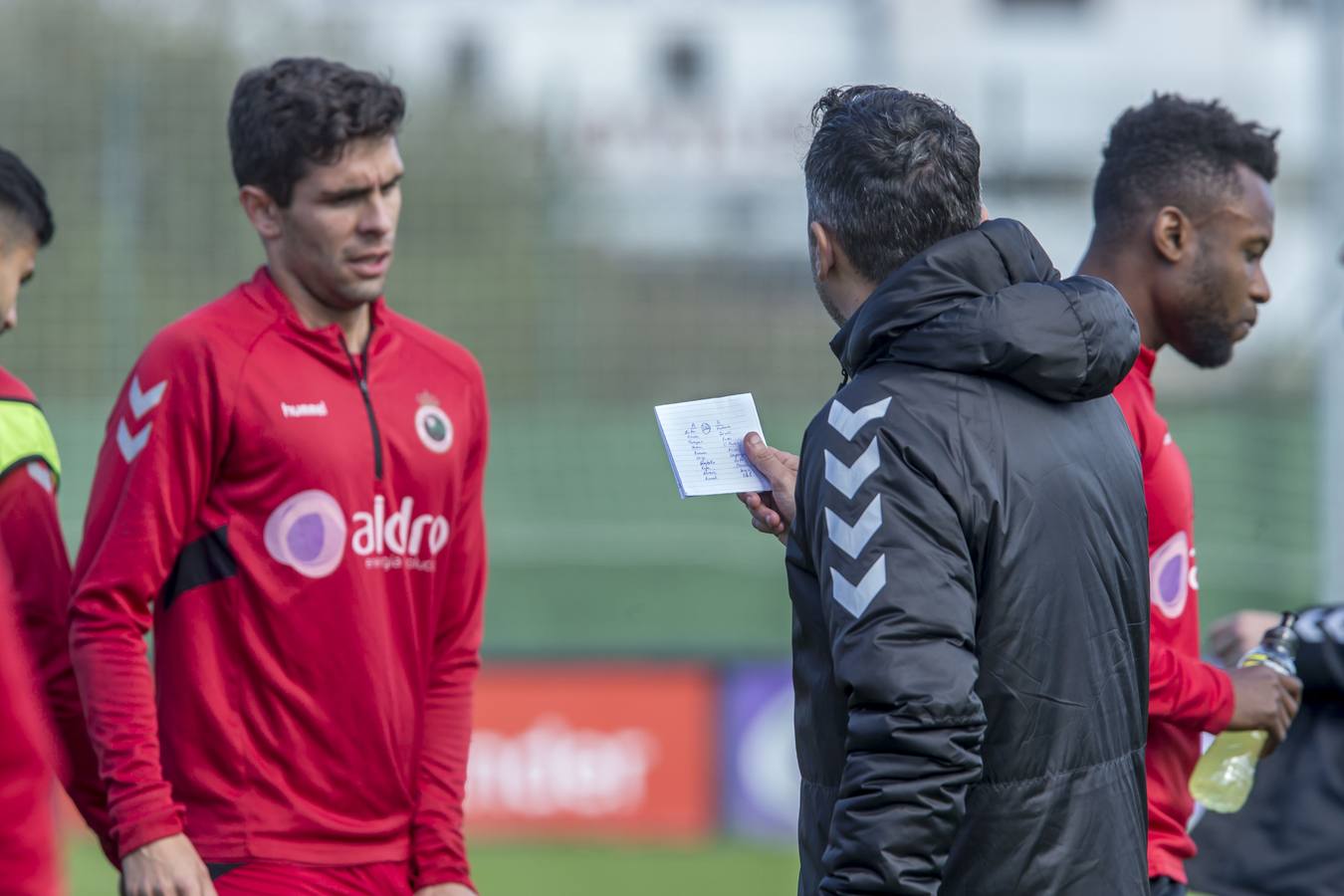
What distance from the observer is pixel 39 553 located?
290cm

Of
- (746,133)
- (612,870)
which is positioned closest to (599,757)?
(612,870)

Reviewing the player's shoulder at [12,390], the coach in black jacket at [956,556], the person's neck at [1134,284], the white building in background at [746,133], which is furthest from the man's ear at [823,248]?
the white building in background at [746,133]

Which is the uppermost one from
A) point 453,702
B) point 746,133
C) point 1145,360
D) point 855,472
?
point 746,133

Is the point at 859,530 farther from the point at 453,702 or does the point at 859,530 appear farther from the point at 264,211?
the point at 264,211

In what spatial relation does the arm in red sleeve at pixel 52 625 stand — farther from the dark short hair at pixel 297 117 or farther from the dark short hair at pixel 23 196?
the dark short hair at pixel 297 117

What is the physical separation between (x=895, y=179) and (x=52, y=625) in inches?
65.6

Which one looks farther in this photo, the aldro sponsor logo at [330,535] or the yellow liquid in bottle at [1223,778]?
the yellow liquid in bottle at [1223,778]

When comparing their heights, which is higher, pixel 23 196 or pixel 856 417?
pixel 23 196

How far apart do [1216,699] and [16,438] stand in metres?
2.10

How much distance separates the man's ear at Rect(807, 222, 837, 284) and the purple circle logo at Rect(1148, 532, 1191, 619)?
3.20 ft

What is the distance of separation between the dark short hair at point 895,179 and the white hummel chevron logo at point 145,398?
1216 millimetres

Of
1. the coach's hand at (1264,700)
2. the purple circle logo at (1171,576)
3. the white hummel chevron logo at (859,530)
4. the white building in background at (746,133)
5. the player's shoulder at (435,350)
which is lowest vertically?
the coach's hand at (1264,700)

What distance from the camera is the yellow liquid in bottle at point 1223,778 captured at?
3322 mm

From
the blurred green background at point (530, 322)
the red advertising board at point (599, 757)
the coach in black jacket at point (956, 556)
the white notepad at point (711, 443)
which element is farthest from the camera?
the blurred green background at point (530, 322)
